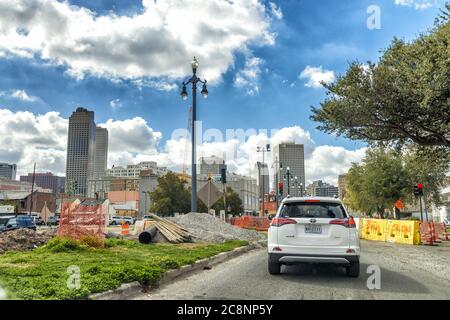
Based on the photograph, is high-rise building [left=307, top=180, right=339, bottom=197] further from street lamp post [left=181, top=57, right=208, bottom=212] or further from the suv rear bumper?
the suv rear bumper

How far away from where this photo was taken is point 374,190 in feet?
148

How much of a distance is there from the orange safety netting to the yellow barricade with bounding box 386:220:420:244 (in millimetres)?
15922

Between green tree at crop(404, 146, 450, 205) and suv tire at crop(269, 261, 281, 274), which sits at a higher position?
green tree at crop(404, 146, 450, 205)

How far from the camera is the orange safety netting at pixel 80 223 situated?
15.0m

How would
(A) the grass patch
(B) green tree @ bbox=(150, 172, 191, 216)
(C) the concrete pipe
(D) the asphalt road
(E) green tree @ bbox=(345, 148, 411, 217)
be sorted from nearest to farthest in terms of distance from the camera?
1. (A) the grass patch
2. (D) the asphalt road
3. (C) the concrete pipe
4. (E) green tree @ bbox=(345, 148, 411, 217)
5. (B) green tree @ bbox=(150, 172, 191, 216)

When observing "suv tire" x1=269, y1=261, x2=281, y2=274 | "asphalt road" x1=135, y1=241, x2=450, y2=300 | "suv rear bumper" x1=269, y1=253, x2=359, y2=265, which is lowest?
"asphalt road" x1=135, y1=241, x2=450, y2=300

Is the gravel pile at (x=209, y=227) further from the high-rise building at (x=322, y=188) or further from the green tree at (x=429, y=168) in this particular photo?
the high-rise building at (x=322, y=188)

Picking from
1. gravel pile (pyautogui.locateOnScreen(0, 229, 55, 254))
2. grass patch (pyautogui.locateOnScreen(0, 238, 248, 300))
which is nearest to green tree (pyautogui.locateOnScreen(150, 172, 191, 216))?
gravel pile (pyautogui.locateOnScreen(0, 229, 55, 254))

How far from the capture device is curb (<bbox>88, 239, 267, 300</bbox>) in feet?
22.0
